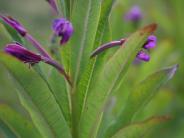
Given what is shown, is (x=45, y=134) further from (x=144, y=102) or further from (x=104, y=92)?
(x=144, y=102)

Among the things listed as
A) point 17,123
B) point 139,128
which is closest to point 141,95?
point 139,128

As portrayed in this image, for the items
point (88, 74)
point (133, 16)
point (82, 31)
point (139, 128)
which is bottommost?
point (133, 16)

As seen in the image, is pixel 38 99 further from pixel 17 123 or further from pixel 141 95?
pixel 141 95

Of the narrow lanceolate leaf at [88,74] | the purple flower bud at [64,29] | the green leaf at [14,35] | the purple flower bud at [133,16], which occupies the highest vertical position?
the purple flower bud at [64,29]

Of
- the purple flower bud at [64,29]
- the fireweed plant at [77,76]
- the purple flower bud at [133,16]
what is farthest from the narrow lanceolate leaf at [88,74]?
the purple flower bud at [133,16]

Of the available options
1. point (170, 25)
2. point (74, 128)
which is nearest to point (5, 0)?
point (170, 25)

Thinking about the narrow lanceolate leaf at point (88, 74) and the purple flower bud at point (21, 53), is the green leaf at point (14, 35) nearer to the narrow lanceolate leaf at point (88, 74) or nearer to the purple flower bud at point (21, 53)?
the purple flower bud at point (21, 53)
